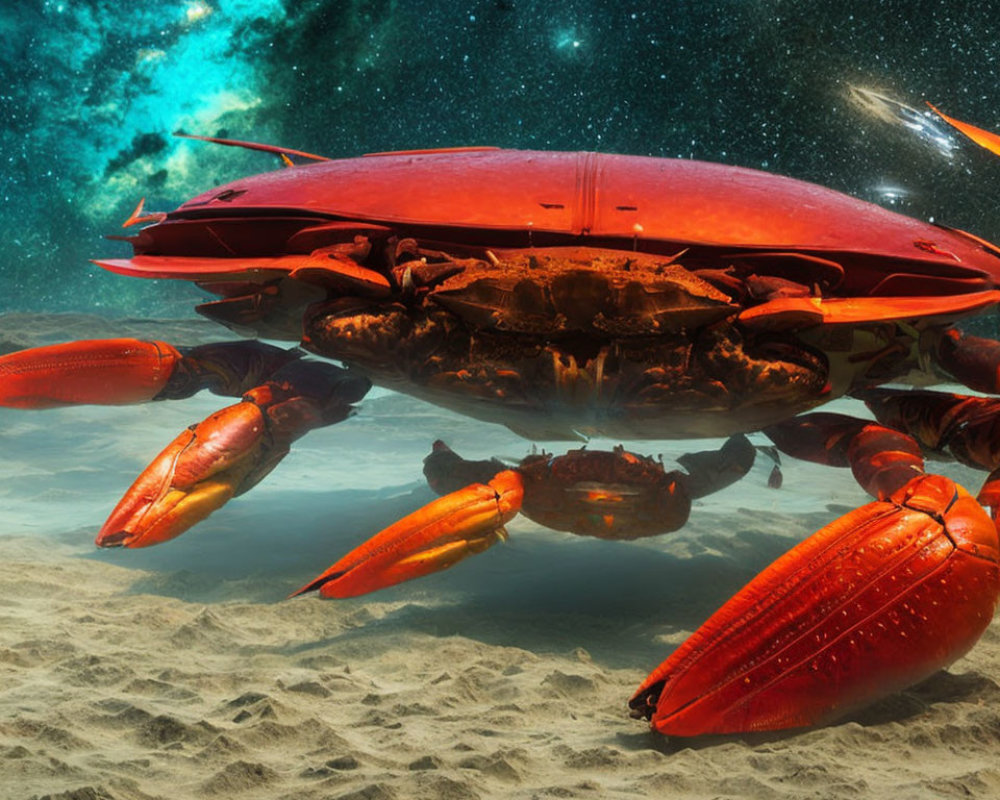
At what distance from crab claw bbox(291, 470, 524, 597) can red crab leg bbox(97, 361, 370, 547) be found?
2.17 ft

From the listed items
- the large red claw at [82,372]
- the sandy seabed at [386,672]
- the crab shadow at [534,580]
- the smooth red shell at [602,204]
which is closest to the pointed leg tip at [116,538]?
the sandy seabed at [386,672]

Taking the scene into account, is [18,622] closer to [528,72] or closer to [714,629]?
[714,629]

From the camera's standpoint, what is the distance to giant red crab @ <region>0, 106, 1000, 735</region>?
1569mm

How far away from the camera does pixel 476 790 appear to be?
4.29 ft

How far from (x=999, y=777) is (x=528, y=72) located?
5950 mm

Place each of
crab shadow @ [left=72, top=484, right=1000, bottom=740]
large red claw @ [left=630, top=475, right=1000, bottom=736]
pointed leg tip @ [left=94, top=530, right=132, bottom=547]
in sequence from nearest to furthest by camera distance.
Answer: large red claw @ [left=630, top=475, right=1000, bottom=736], crab shadow @ [left=72, top=484, right=1000, bottom=740], pointed leg tip @ [left=94, top=530, right=132, bottom=547]

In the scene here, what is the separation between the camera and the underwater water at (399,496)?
145cm

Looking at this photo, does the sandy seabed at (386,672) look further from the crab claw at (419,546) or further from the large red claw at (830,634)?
the crab claw at (419,546)

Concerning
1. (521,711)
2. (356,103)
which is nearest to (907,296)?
(521,711)

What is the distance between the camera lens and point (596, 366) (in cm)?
211

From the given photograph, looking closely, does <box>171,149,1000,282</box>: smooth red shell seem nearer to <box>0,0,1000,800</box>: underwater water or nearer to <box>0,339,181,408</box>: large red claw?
<box>0,339,181,408</box>: large red claw

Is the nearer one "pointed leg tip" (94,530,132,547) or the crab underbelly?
the crab underbelly

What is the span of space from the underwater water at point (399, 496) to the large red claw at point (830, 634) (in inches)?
2.7

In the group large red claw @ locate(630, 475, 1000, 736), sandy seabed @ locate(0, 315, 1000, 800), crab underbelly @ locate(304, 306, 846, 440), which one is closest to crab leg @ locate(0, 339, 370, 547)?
sandy seabed @ locate(0, 315, 1000, 800)
